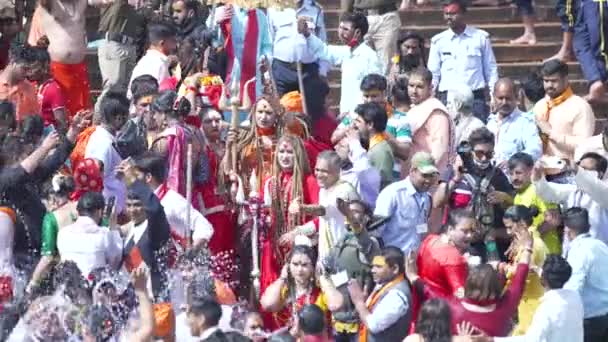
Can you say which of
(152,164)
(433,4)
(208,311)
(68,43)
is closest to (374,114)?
(152,164)

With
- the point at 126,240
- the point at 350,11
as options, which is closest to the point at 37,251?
the point at 126,240

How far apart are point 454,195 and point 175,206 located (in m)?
2.10

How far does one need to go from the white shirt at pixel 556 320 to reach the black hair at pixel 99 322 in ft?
8.30

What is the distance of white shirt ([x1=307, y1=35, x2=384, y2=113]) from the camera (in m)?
18.7

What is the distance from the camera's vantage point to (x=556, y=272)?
14484mm

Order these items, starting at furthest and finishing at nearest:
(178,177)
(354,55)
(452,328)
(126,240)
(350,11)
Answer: (350,11) < (354,55) < (178,177) < (126,240) < (452,328)

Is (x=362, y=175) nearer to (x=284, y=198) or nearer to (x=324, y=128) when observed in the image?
(x=284, y=198)

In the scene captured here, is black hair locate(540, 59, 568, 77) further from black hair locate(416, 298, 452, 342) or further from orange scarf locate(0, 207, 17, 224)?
orange scarf locate(0, 207, 17, 224)

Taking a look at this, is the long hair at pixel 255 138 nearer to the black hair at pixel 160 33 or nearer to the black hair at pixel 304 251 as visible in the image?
the black hair at pixel 304 251

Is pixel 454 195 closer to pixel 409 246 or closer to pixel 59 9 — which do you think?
pixel 409 246

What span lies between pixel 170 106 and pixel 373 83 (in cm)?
174

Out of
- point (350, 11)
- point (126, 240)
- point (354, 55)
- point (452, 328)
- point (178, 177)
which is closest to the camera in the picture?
point (452, 328)

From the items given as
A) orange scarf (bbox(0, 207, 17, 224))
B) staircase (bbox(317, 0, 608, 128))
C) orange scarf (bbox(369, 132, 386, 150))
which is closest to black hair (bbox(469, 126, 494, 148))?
orange scarf (bbox(369, 132, 386, 150))

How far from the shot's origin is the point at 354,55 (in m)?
18.8
